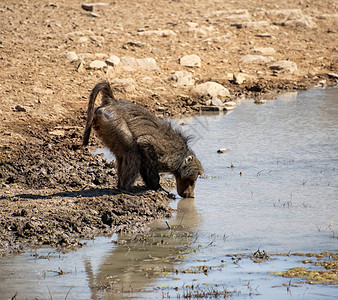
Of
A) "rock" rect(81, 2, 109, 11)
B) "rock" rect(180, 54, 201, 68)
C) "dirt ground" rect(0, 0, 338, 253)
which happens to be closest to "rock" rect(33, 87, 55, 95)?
"dirt ground" rect(0, 0, 338, 253)

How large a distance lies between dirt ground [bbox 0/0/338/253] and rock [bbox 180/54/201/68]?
0.12 meters

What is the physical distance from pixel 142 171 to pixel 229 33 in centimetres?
976

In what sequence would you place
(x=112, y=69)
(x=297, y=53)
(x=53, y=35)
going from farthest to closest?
(x=297, y=53) < (x=53, y=35) < (x=112, y=69)

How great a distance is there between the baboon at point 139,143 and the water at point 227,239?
0.40 metres

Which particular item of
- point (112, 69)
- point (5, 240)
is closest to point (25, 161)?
point (5, 240)

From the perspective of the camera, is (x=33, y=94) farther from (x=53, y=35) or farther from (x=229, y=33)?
A: (x=229, y=33)

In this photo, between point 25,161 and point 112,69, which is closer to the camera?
point 25,161

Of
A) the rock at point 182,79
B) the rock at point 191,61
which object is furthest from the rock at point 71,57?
the rock at point 191,61

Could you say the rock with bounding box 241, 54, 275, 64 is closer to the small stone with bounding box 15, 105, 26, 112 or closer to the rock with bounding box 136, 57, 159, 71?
the rock with bounding box 136, 57, 159, 71

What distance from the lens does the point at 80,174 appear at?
8.66 m

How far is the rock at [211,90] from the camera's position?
43.9 ft

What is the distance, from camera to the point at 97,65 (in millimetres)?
13531

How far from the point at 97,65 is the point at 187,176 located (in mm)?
5891

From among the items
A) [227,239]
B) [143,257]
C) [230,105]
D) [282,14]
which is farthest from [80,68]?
[143,257]
